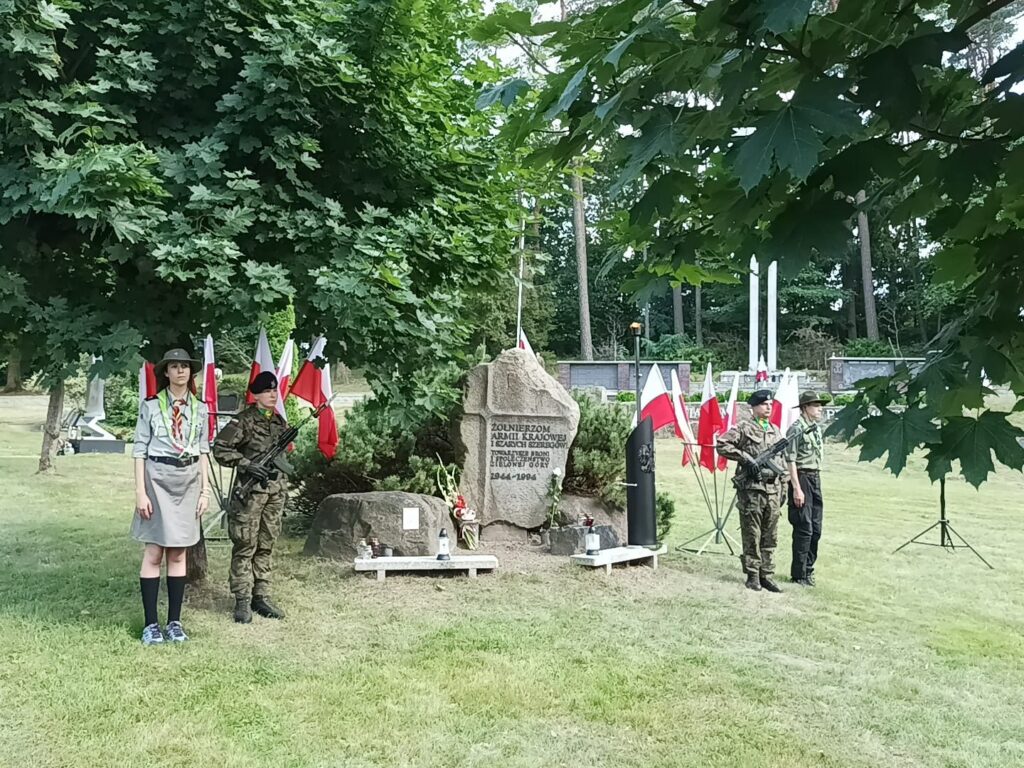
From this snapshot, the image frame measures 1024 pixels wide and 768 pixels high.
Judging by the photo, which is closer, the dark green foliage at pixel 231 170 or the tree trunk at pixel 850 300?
the dark green foliage at pixel 231 170

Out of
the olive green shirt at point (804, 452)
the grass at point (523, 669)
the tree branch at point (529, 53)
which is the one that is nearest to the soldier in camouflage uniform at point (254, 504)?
the grass at point (523, 669)

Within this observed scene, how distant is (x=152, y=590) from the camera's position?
5.41m

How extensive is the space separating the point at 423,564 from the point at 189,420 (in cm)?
259

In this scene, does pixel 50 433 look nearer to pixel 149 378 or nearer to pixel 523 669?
pixel 149 378

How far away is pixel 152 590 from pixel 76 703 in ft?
3.85

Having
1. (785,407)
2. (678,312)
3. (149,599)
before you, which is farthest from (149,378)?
(678,312)

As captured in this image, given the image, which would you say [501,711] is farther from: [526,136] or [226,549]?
[226,549]

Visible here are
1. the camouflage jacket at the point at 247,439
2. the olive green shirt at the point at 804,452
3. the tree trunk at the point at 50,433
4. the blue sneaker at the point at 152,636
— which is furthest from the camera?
the tree trunk at the point at 50,433

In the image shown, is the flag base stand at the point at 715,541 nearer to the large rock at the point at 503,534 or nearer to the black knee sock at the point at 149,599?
the large rock at the point at 503,534

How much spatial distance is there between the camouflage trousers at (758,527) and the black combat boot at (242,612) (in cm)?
411

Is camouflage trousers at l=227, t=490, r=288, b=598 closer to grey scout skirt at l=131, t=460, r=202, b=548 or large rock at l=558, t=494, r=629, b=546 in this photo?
grey scout skirt at l=131, t=460, r=202, b=548

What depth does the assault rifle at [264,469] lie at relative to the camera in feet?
19.4

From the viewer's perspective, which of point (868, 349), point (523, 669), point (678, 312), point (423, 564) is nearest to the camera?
point (523, 669)

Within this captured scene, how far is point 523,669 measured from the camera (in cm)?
498
